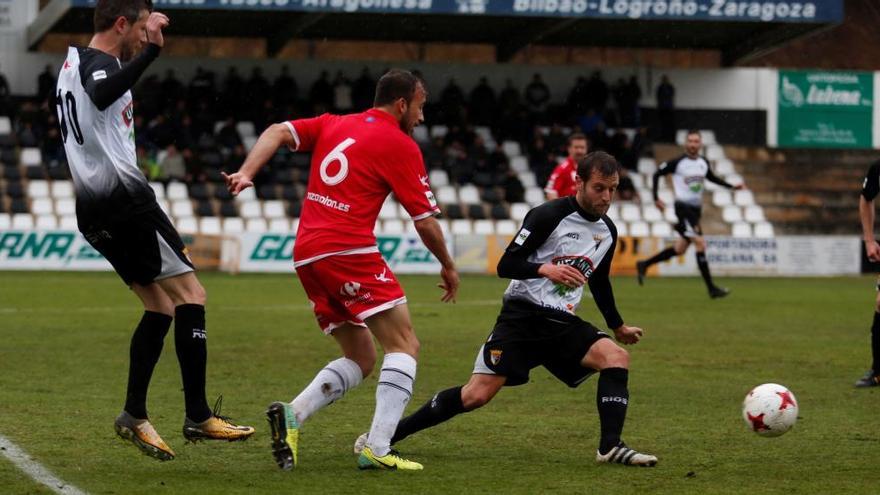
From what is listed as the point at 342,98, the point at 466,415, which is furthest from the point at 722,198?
the point at 466,415

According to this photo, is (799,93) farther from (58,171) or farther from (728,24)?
(58,171)

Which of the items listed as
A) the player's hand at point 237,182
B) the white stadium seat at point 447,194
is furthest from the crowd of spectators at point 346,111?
the player's hand at point 237,182

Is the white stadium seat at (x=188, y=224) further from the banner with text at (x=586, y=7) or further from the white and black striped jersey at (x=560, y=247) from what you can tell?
the white and black striped jersey at (x=560, y=247)

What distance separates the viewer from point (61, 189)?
1113 inches

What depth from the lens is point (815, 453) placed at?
723 centimetres

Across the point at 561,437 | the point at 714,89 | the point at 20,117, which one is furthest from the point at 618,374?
the point at 714,89

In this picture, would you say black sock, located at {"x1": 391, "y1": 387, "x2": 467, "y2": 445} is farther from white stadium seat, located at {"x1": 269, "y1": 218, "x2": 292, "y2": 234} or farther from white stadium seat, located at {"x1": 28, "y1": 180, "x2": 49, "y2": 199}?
white stadium seat, located at {"x1": 28, "y1": 180, "x2": 49, "y2": 199}

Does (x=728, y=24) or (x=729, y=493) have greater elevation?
(x=728, y=24)

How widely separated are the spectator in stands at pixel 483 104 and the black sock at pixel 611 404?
86.2 feet

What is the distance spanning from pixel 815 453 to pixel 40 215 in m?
22.3

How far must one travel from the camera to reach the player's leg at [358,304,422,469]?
6488 mm

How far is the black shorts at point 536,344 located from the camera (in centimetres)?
696

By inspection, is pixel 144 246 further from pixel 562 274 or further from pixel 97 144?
pixel 562 274

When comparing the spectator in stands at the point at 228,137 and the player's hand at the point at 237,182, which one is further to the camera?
the spectator in stands at the point at 228,137
